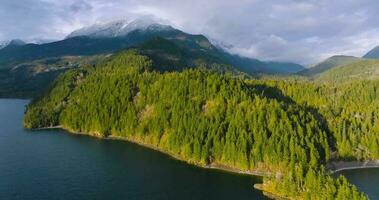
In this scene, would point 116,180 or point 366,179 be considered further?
point 366,179

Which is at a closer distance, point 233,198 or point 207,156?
point 233,198

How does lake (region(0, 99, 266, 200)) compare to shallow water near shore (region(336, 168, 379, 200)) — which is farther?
shallow water near shore (region(336, 168, 379, 200))

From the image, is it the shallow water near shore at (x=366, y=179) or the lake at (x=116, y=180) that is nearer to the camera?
the lake at (x=116, y=180)

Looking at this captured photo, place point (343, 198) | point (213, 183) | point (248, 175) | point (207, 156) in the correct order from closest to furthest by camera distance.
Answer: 1. point (343, 198)
2. point (213, 183)
3. point (248, 175)
4. point (207, 156)

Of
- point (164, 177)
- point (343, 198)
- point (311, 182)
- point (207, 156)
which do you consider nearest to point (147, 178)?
point (164, 177)

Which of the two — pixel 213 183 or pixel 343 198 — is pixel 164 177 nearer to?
pixel 213 183

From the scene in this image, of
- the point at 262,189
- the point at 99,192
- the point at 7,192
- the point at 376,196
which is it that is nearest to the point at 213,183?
the point at 262,189

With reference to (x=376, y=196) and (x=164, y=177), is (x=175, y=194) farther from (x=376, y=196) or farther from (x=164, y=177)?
(x=376, y=196)

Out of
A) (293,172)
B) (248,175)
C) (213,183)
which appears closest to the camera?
(293,172)

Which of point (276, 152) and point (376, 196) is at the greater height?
point (276, 152)

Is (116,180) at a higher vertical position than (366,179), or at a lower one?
higher
